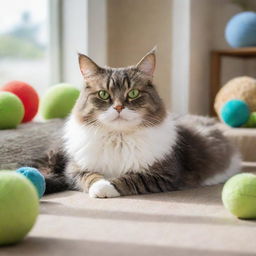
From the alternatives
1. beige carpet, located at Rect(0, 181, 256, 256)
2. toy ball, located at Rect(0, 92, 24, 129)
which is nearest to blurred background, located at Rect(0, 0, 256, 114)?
toy ball, located at Rect(0, 92, 24, 129)

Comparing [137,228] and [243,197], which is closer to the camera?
[137,228]

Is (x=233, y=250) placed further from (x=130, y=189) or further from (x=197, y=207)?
(x=130, y=189)

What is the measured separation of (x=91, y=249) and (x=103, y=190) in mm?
637

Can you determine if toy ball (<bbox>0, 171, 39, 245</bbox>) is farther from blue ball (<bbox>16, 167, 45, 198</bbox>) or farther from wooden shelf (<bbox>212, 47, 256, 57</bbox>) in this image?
wooden shelf (<bbox>212, 47, 256, 57</bbox>)

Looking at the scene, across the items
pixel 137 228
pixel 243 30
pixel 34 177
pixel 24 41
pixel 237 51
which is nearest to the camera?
pixel 137 228

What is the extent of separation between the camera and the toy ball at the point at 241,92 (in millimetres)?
3309

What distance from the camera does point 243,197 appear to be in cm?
170

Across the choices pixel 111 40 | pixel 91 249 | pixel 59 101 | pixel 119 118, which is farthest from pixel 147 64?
pixel 111 40

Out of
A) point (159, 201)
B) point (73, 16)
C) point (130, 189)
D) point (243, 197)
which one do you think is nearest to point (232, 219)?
point (243, 197)

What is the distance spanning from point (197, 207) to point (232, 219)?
20 centimetres

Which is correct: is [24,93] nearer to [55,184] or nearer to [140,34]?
[55,184]

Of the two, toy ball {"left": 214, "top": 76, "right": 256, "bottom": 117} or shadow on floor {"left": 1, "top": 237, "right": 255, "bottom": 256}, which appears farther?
toy ball {"left": 214, "top": 76, "right": 256, "bottom": 117}

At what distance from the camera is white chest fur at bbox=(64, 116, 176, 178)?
7.07 feet

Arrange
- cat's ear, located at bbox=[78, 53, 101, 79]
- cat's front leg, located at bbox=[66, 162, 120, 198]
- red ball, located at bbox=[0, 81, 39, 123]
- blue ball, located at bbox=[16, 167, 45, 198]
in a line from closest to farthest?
blue ball, located at bbox=[16, 167, 45, 198] < cat's front leg, located at bbox=[66, 162, 120, 198] < cat's ear, located at bbox=[78, 53, 101, 79] < red ball, located at bbox=[0, 81, 39, 123]
